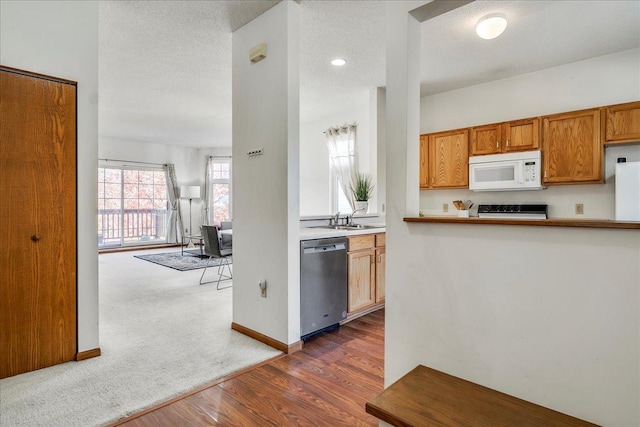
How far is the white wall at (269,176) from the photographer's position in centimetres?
258

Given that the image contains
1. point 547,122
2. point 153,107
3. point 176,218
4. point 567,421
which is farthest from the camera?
point 176,218

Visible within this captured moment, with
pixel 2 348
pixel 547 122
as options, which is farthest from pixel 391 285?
pixel 547 122

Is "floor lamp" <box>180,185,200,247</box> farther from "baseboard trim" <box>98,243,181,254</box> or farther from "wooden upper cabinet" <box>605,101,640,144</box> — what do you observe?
"wooden upper cabinet" <box>605,101,640,144</box>

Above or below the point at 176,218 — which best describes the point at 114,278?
below

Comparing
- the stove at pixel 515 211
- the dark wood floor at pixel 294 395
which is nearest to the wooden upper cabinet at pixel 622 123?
the stove at pixel 515 211

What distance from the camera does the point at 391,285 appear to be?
173cm

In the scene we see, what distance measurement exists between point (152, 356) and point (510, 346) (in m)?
2.34

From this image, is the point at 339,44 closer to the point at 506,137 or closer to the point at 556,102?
the point at 506,137

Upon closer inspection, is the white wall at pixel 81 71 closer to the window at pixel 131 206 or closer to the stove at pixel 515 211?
the stove at pixel 515 211

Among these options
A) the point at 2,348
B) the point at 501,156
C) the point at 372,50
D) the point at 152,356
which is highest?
the point at 372,50

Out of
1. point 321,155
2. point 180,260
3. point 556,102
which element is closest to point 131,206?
point 180,260

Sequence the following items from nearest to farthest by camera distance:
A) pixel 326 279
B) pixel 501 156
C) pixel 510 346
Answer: pixel 510 346 → pixel 326 279 → pixel 501 156

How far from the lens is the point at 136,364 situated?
7.63 feet

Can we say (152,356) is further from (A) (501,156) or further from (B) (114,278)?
(A) (501,156)
